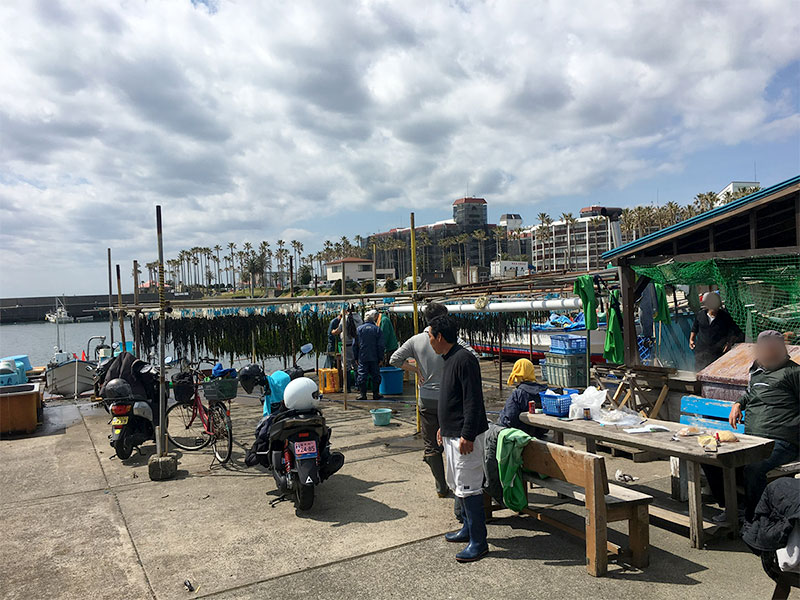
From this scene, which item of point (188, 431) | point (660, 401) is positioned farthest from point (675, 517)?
point (188, 431)

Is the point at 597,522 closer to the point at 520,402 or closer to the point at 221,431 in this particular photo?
the point at 520,402

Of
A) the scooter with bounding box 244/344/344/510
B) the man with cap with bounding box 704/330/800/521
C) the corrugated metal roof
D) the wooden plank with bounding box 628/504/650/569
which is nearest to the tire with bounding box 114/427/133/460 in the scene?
the scooter with bounding box 244/344/344/510

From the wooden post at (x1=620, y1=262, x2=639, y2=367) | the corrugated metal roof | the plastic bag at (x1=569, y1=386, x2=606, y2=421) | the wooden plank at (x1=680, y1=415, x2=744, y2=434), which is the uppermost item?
the corrugated metal roof

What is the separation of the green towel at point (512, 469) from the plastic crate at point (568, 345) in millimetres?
8594

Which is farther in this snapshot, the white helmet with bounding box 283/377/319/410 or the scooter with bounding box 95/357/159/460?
the scooter with bounding box 95/357/159/460

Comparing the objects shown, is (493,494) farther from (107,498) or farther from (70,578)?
(107,498)

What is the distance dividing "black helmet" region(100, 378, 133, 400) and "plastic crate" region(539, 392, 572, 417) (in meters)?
5.77

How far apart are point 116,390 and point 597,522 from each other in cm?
660

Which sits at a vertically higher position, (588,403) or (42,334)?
(588,403)

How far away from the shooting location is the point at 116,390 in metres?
7.81

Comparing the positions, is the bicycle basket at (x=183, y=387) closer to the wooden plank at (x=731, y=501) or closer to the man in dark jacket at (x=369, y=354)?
the man in dark jacket at (x=369, y=354)

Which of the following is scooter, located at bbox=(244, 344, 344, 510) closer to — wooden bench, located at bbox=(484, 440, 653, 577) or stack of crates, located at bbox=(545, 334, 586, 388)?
wooden bench, located at bbox=(484, 440, 653, 577)

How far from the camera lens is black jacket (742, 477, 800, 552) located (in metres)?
2.84

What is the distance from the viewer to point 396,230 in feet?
435
